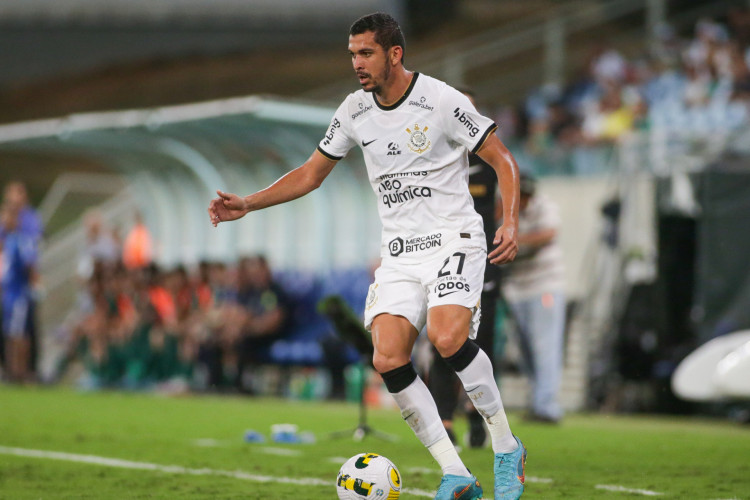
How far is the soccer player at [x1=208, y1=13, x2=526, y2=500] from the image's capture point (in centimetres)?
580

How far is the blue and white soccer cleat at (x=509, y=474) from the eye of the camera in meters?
5.73

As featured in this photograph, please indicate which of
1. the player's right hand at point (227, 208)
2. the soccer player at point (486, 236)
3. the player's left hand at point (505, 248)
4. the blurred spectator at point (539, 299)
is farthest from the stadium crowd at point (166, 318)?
the player's left hand at point (505, 248)

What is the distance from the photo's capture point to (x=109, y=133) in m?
17.9

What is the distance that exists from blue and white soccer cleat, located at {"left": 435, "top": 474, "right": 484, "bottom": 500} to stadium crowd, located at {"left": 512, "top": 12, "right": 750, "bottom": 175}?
32.4ft

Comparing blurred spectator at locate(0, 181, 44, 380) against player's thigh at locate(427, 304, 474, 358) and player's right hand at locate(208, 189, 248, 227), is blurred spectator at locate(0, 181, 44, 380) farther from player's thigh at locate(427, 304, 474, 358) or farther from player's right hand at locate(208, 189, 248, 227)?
player's thigh at locate(427, 304, 474, 358)

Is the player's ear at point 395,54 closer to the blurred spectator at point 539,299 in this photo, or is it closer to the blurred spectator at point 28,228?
the blurred spectator at point 539,299

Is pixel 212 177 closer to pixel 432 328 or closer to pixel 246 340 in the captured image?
pixel 246 340

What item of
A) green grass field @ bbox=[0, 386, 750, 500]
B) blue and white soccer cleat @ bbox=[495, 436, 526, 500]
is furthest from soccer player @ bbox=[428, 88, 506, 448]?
blue and white soccer cleat @ bbox=[495, 436, 526, 500]

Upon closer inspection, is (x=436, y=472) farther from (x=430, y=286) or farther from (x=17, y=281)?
(x=17, y=281)

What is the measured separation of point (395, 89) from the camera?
19.9 feet

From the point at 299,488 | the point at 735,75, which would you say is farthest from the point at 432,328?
the point at 735,75

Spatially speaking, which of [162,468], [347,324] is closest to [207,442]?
[347,324]

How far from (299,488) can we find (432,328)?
5.06ft

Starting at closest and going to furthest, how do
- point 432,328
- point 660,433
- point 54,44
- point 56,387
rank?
point 432,328 → point 660,433 → point 56,387 → point 54,44
